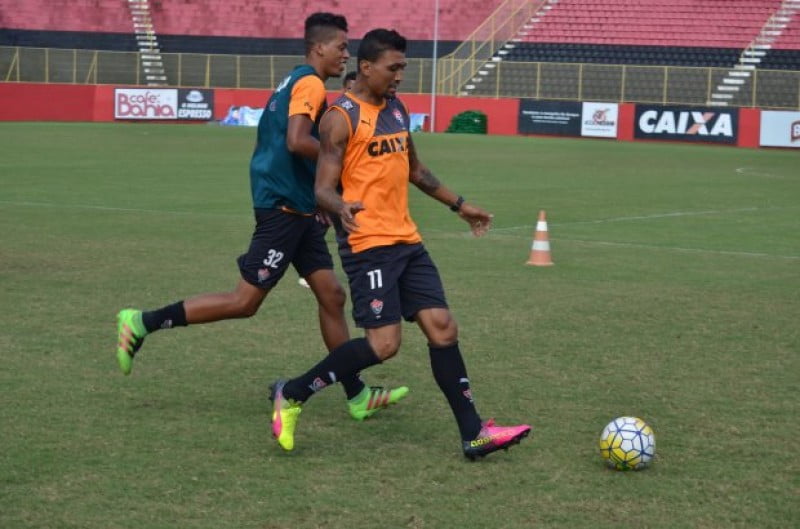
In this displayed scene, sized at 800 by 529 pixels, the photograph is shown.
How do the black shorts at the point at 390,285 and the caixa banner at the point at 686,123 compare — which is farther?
the caixa banner at the point at 686,123

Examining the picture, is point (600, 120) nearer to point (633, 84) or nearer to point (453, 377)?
point (633, 84)

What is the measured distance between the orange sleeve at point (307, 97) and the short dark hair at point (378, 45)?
654 millimetres

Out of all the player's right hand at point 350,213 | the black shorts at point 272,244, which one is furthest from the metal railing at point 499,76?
the player's right hand at point 350,213

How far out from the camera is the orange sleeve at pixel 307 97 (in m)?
6.82

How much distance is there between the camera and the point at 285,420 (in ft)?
20.5

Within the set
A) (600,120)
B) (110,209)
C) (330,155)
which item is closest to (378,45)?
(330,155)

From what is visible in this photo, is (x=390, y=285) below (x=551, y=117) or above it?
above

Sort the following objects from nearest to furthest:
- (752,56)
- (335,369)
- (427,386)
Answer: (335,369) < (427,386) < (752,56)

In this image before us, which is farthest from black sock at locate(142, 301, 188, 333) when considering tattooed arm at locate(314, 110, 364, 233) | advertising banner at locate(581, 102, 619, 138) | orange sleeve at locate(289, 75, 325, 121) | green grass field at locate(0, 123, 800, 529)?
advertising banner at locate(581, 102, 619, 138)

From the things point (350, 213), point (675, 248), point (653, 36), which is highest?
point (653, 36)

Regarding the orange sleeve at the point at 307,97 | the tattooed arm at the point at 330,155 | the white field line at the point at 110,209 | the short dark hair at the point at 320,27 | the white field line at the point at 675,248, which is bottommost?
the white field line at the point at 110,209

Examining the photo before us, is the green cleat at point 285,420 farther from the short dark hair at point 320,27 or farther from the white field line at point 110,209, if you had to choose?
the white field line at point 110,209

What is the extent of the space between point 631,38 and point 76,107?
20608 mm

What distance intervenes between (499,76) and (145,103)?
13.1 meters
